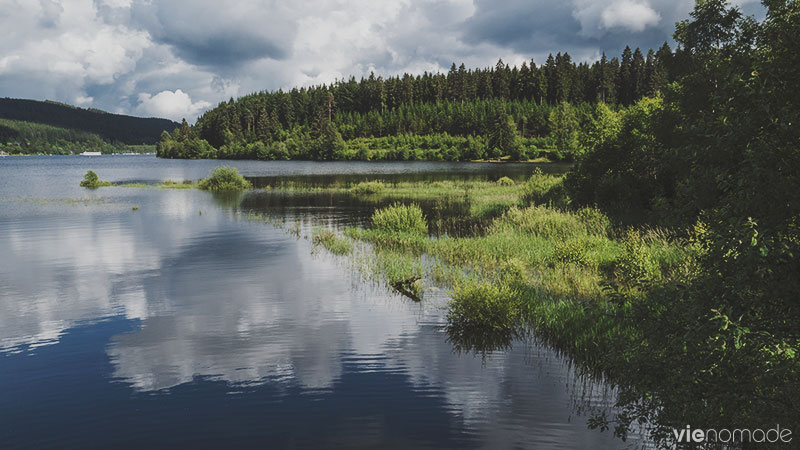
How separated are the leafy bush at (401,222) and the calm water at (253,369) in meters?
8.86

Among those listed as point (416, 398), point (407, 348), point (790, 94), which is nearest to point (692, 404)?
point (790, 94)

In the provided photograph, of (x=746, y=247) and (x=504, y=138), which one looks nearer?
(x=746, y=247)

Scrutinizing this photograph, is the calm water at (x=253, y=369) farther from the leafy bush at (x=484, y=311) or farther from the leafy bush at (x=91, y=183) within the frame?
the leafy bush at (x=91, y=183)

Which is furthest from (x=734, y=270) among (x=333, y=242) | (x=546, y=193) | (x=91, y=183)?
(x=91, y=183)

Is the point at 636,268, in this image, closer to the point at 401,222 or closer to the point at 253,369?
the point at 253,369

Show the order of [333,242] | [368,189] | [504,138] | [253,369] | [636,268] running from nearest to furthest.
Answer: [253,369] → [636,268] → [333,242] → [368,189] → [504,138]

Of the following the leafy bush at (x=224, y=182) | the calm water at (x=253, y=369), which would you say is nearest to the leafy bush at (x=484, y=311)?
the calm water at (x=253, y=369)

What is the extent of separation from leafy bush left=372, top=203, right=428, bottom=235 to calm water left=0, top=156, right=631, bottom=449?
8856 mm

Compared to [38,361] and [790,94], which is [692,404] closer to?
[790,94]

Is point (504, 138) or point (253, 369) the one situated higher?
point (504, 138)

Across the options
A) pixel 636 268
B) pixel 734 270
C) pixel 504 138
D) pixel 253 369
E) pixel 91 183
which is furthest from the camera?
pixel 504 138

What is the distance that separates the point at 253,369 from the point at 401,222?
2214cm

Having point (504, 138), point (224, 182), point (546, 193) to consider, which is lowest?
point (546, 193)

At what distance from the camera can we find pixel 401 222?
34375 mm
